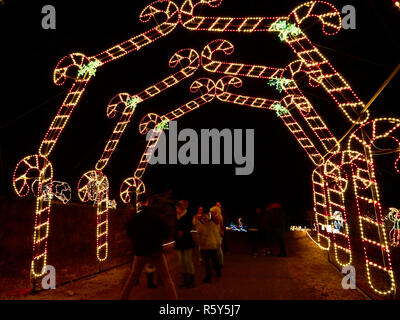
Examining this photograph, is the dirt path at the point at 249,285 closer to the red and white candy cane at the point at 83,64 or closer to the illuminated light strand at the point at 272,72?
the red and white candy cane at the point at 83,64

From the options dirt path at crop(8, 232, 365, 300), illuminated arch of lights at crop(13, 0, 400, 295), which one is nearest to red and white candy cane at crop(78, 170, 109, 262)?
illuminated arch of lights at crop(13, 0, 400, 295)

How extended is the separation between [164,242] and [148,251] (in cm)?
96

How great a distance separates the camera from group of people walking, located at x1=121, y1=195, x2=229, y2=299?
16.5 feet

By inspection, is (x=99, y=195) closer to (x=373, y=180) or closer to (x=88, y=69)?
(x=88, y=69)

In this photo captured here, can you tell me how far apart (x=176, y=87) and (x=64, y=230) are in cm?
627

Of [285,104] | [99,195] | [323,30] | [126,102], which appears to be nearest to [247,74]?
[285,104]

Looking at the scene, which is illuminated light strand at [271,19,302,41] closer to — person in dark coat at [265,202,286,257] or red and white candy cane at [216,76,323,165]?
red and white candy cane at [216,76,323,165]

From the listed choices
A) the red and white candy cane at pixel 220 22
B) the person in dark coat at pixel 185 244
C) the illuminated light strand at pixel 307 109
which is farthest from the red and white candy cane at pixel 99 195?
the illuminated light strand at pixel 307 109

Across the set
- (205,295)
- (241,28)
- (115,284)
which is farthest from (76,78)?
(205,295)

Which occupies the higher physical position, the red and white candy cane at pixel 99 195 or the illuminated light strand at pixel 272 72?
the illuminated light strand at pixel 272 72

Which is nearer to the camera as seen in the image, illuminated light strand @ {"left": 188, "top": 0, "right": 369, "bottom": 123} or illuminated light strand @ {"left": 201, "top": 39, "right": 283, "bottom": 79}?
illuminated light strand @ {"left": 188, "top": 0, "right": 369, "bottom": 123}

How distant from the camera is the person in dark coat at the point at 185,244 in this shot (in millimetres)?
6438

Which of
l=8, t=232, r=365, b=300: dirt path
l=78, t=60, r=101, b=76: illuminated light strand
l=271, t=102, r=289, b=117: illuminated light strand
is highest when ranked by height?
l=271, t=102, r=289, b=117: illuminated light strand
